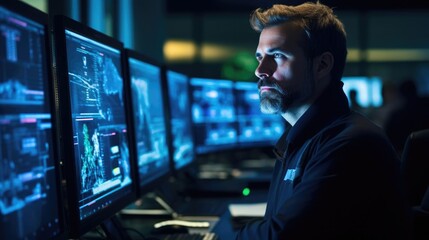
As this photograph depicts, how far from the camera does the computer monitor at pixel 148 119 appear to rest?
192 centimetres

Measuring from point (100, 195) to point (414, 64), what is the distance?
9.20 meters

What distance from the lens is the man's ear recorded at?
159 centimetres

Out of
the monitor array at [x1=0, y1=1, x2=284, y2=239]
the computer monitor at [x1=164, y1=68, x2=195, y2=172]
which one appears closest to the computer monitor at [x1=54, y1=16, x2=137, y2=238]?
the monitor array at [x1=0, y1=1, x2=284, y2=239]

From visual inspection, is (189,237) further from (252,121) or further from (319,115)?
(252,121)

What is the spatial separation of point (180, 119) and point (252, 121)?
4.33 ft

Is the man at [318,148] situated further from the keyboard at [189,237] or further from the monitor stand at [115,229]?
the monitor stand at [115,229]

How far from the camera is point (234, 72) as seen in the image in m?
10.1

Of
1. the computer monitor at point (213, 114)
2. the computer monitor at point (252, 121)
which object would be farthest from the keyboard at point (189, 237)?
the computer monitor at point (252, 121)

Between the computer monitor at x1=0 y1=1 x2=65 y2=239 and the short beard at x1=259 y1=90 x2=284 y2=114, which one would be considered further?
the short beard at x1=259 y1=90 x2=284 y2=114

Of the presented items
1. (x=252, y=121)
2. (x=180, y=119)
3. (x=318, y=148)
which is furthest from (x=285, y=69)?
(x=252, y=121)

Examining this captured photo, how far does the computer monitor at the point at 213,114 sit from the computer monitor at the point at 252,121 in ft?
0.29

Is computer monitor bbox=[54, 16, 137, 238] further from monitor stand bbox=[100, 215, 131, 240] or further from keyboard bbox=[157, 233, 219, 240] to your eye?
keyboard bbox=[157, 233, 219, 240]

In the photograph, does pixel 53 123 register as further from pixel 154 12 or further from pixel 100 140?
pixel 154 12

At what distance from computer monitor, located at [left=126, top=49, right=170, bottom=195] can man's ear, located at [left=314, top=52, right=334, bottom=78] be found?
1.99 feet
